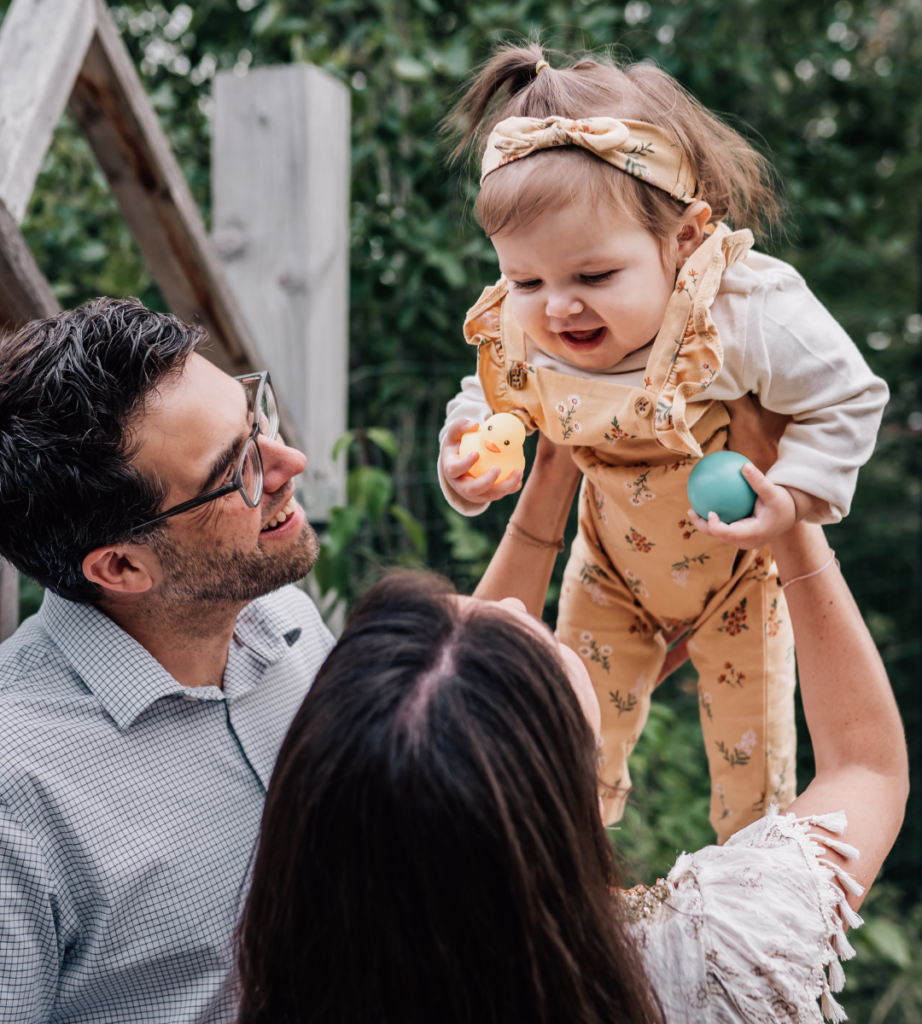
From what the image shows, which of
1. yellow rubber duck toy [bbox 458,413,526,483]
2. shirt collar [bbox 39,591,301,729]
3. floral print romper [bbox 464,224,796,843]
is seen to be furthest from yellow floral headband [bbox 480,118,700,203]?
shirt collar [bbox 39,591,301,729]

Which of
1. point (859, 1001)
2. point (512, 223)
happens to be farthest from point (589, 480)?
point (859, 1001)

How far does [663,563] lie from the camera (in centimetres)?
143

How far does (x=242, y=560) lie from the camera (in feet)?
4.54

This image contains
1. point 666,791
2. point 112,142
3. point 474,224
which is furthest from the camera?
point 666,791

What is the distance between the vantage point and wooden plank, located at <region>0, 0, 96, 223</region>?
1512 millimetres

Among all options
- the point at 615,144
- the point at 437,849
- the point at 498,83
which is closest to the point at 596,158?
the point at 615,144

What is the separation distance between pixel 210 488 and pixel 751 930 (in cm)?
93

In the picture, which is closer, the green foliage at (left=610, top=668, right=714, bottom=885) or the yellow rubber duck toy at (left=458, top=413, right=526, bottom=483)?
the yellow rubber duck toy at (left=458, top=413, right=526, bottom=483)

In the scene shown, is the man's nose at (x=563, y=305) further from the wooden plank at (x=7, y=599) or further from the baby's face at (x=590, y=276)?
the wooden plank at (x=7, y=599)

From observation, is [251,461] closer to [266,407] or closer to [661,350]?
[266,407]

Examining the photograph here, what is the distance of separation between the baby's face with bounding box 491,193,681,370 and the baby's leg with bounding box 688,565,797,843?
0.47m

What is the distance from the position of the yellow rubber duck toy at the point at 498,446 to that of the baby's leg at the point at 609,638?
0.30m

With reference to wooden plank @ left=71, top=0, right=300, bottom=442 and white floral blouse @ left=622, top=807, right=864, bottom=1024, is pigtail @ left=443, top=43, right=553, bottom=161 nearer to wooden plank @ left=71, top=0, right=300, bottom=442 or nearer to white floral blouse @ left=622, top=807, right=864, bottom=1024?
wooden plank @ left=71, top=0, right=300, bottom=442

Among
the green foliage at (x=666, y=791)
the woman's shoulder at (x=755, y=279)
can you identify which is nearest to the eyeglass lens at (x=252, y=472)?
the woman's shoulder at (x=755, y=279)
